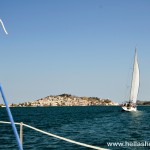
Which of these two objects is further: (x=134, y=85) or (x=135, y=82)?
(x=134, y=85)

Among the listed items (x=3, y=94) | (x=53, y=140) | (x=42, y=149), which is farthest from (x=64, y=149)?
(x=3, y=94)

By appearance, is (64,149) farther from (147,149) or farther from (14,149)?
(147,149)

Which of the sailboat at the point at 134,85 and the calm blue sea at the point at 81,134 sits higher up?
the sailboat at the point at 134,85

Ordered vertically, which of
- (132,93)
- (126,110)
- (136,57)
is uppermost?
(136,57)

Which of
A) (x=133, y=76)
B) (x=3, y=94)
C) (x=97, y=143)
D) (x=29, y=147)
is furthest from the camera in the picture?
(x=133, y=76)

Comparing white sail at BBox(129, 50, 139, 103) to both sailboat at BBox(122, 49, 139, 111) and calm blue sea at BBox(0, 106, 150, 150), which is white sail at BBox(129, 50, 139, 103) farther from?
calm blue sea at BBox(0, 106, 150, 150)

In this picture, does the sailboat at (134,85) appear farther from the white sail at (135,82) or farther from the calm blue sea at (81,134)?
the calm blue sea at (81,134)

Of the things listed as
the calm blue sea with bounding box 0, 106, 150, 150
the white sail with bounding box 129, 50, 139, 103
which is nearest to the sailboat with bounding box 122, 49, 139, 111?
the white sail with bounding box 129, 50, 139, 103

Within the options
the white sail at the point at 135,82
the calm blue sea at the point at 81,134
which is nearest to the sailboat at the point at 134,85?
the white sail at the point at 135,82

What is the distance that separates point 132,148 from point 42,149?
25.9 feet

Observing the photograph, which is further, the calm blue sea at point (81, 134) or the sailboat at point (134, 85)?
the sailboat at point (134, 85)

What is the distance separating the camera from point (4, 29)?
11.8 feet

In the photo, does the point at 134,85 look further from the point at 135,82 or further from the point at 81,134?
the point at 81,134

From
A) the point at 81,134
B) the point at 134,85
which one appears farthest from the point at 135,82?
the point at 81,134
